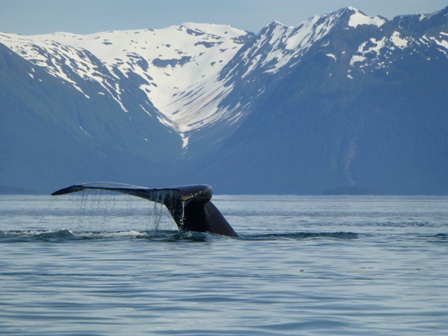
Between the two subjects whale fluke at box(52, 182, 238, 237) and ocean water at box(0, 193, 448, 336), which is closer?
ocean water at box(0, 193, 448, 336)

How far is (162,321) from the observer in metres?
10.0

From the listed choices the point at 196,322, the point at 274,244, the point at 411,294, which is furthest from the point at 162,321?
the point at 274,244

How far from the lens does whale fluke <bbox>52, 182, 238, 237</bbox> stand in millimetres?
15320

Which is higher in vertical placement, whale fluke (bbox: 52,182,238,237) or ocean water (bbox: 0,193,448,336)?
whale fluke (bbox: 52,182,238,237)

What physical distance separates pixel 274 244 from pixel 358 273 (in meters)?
6.37

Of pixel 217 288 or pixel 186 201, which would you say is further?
pixel 186 201

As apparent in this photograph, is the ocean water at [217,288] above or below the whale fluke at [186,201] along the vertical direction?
below

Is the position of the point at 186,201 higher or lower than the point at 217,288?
higher

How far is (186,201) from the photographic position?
17.4m

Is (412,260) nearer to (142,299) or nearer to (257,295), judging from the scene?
(257,295)

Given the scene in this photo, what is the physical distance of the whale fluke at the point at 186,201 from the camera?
1532 centimetres

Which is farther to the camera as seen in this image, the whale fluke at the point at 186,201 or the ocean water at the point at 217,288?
the whale fluke at the point at 186,201

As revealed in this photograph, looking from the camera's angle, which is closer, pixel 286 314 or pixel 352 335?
pixel 352 335

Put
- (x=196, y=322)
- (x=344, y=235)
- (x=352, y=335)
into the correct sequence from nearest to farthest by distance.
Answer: (x=352, y=335), (x=196, y=322), (x=344, y=235)
